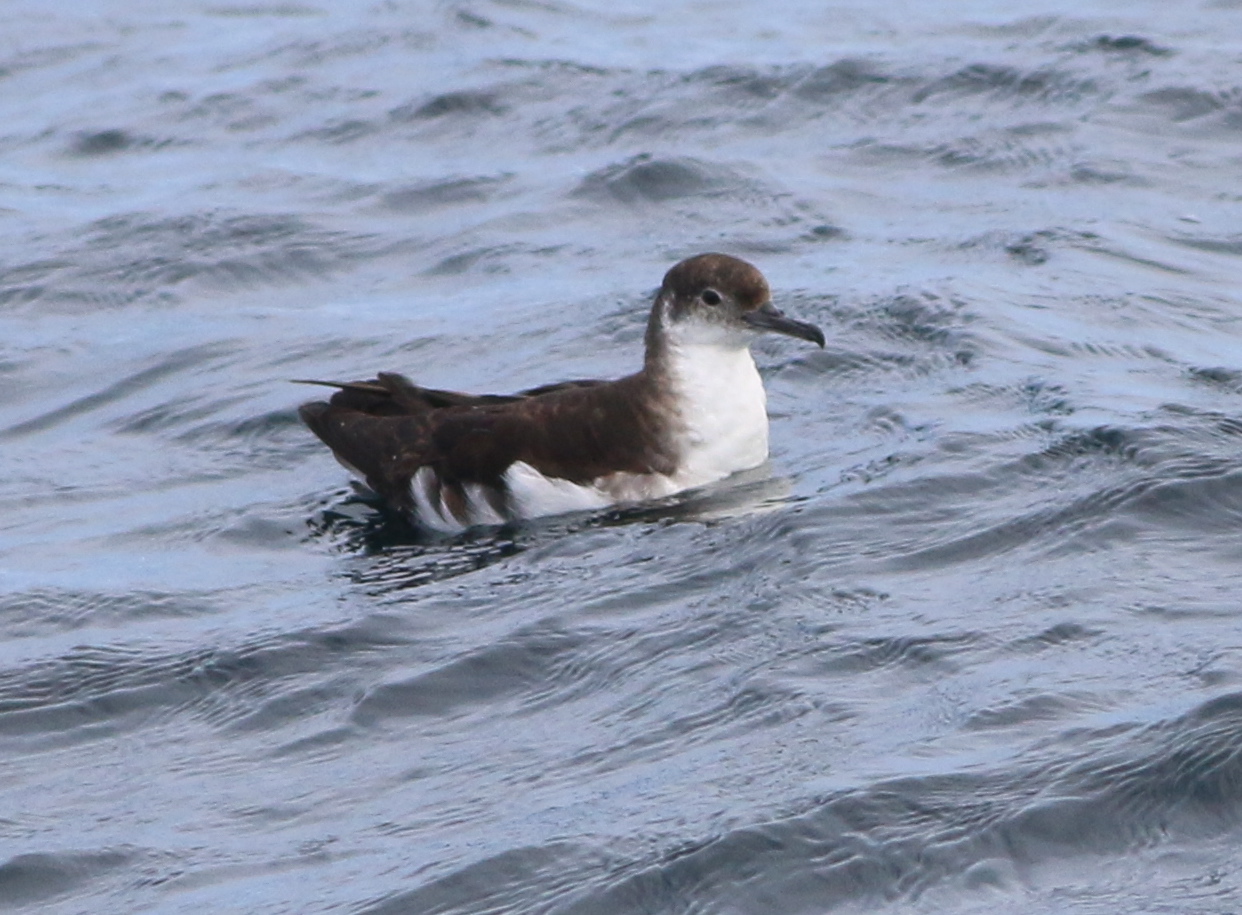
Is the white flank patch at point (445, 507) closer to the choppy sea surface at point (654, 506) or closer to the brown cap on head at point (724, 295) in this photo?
the choppy sea surface at point (654, 506)

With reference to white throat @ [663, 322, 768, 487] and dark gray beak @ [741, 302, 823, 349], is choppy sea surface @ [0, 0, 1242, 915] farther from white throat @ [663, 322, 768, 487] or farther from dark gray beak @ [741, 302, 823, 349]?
dark gray beak @ [741, 302, 823, 349]

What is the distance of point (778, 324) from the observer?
9812 millimetres

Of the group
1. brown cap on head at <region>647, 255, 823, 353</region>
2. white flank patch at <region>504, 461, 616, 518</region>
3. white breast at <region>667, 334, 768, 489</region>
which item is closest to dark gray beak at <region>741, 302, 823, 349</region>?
brown cap on head at <region>647, 255, 823, 353</region>

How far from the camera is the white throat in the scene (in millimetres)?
9734

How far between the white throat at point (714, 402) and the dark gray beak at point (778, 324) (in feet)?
0.31

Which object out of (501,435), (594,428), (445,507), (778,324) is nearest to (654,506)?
(594,428)

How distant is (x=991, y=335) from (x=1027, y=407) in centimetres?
118

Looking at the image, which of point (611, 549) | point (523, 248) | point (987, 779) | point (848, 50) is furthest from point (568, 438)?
point (848, 50)

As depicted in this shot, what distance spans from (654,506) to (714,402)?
2.01ft

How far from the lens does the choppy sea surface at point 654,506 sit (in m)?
6.16

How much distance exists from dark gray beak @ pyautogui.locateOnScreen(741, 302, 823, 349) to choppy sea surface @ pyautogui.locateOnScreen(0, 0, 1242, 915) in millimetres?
588

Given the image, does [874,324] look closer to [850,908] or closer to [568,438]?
[568,438]

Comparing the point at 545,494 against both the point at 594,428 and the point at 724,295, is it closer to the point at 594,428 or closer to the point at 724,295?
the point at 594,428

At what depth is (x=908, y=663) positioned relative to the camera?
283 inches
